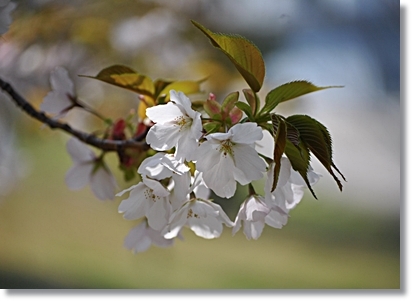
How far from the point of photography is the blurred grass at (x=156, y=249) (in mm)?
1546

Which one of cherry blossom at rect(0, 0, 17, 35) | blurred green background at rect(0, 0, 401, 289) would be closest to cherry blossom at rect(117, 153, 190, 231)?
cherry blossom at rect(0, 0, 17, 35)

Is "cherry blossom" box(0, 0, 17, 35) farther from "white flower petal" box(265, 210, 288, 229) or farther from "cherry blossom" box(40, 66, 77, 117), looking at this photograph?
"white flower petal" box(265, 210, 288, 229)

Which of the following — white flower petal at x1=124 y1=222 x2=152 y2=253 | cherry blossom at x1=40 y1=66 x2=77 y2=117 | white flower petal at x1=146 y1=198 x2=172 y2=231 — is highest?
cherry blossom at x1=40 y1=66 x2=77 y2=117

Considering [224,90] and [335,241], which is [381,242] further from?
[224,90]

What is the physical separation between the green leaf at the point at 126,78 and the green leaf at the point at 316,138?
0.25 meters

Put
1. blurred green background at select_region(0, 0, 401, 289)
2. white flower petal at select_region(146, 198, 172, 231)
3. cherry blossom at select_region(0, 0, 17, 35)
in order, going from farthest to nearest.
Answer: blurred green background at select_region(0, 0, 401, 289) < cherry blossom at select_region(0, 0, 17, 35) < white flower petal at select_region(146, 198, 172, 231)

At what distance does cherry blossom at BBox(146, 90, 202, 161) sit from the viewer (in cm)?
45

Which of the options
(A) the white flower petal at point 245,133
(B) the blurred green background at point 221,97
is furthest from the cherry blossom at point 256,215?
(B) the blurred green background at point 221,97

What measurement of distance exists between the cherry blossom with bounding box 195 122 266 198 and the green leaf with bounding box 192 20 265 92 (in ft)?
0.25

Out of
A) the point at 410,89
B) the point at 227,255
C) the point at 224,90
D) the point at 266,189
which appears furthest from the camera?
the point at 227,255

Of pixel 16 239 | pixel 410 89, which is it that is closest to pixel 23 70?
pixel 16 239

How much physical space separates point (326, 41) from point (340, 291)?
2.66ft

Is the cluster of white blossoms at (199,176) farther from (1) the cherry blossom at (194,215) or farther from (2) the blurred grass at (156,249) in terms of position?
(2) the blurred grass at (156,249)

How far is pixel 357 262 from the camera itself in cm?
156
